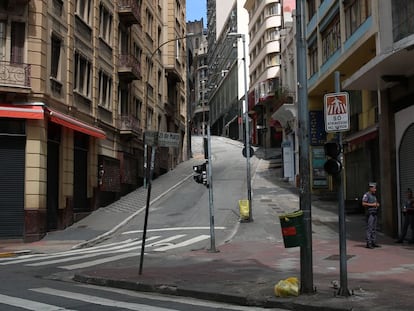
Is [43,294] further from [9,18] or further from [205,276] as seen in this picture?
[9,18]

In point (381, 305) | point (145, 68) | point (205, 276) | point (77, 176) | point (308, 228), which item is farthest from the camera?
point (145, 68)

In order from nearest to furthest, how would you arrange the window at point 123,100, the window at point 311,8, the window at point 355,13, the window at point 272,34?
the window at point 355,13
the window at point 311,8
the window at point 123,100
the window at point 272,34

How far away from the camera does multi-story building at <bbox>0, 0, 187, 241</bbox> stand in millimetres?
22109

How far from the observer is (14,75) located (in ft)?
71.6

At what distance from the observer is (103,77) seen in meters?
32.0

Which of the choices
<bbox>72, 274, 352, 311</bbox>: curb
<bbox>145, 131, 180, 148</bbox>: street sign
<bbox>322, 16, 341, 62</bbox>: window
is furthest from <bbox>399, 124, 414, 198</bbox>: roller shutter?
<bbox>72, 274, 352, 311</bbox>: curb

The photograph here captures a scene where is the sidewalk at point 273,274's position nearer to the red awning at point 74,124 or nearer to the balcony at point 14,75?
the red awning at point 74,124

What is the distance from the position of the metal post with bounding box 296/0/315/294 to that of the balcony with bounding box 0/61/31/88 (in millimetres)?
14812

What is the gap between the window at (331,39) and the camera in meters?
27.8

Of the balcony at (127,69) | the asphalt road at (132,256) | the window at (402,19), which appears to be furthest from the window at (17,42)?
the window at (402,19)

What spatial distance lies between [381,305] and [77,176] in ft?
69.5

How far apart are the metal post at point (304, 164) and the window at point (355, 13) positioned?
13.7 meters

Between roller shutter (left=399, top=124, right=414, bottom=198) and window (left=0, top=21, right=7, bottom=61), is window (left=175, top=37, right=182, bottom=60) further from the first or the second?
roller shutter (left=399, top=124, right=414, bottom=198)

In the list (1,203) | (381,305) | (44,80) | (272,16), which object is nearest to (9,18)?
(44,80)
